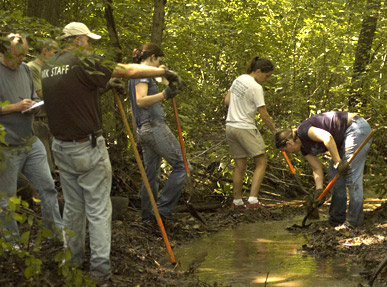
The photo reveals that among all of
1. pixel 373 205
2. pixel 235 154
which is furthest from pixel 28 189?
pixel 373 205

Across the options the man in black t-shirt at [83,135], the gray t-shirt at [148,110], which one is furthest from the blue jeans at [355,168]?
the man in black t-shirt at [83,135]

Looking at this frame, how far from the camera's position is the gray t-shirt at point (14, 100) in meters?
5.30

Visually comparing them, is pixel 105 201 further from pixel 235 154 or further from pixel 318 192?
pixel 235 154

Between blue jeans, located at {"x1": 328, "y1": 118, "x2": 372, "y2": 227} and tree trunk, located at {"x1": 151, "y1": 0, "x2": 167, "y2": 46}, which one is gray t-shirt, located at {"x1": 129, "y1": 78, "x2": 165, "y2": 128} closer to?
tree trunk, located at {"x1": 151, "y1": 0, "x2": 167, "y2": 46}

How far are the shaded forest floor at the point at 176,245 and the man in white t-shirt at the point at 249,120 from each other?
43 centimetres

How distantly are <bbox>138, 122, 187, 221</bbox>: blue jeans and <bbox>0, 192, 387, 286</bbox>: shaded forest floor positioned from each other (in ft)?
0.93

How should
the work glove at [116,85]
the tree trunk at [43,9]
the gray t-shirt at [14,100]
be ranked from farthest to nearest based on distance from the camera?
the tree trunk at [43,9], the work glove at [116,85], the gray t-shirt at [14,100]

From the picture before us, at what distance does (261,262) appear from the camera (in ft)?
19.5

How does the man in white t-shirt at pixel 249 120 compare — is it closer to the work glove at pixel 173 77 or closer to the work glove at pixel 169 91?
the work glove at pixel 169 91

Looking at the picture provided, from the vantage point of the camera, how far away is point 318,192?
24.6ft

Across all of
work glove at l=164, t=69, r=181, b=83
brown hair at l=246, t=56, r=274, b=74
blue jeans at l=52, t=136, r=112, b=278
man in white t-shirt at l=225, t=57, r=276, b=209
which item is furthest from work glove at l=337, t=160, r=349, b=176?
blue jeans at l=52, t=136, r=112, b=278

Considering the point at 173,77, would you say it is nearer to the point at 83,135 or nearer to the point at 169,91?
the point at 169,91

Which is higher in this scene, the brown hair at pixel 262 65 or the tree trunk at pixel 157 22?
the tree trunk at pixel 157 22

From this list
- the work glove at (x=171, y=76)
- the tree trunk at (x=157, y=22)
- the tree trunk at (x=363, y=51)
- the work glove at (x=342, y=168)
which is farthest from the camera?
the tree trunk at (x=363, y=51)
